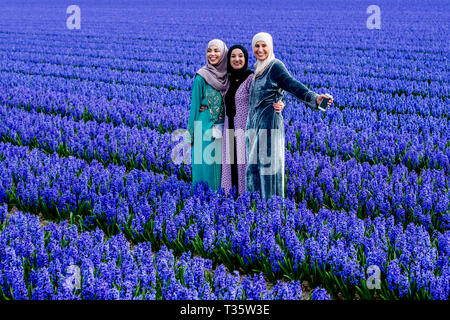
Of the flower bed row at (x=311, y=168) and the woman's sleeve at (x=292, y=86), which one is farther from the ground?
the woman's sleeve at (x=292, y=86)

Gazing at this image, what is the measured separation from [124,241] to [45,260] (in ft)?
2.03

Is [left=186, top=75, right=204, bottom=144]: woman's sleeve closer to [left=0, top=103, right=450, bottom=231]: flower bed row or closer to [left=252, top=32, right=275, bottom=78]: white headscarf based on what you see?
[left=252, top=32, right=275, bottom=78]: white headscarf

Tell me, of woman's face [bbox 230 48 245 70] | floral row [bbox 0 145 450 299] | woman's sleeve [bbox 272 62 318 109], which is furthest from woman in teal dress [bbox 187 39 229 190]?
woman's sleeve [bbox 272 62 318 109]

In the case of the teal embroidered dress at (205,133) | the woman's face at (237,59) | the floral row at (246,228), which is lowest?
the floral row at (246,228)

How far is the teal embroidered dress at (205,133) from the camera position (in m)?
5.33

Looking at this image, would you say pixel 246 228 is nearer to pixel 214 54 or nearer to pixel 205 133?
pixel 205 133

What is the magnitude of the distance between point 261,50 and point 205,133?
3.43ft

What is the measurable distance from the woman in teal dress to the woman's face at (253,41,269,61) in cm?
36

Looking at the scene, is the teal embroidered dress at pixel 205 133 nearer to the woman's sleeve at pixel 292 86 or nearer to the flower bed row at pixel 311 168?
the woman's sleeve at pixel 292 86

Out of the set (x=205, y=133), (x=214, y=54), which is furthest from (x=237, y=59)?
(x=205, y=133)

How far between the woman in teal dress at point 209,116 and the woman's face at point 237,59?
0.14 meters

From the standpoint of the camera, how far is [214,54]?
5.13 metres

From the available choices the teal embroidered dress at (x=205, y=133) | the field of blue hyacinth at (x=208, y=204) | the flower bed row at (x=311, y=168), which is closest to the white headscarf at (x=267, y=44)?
the teal embroidered dress at (x=205, y=133)

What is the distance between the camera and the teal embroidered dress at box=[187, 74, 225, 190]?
17.5 feet
